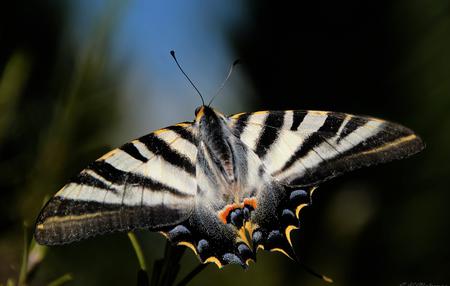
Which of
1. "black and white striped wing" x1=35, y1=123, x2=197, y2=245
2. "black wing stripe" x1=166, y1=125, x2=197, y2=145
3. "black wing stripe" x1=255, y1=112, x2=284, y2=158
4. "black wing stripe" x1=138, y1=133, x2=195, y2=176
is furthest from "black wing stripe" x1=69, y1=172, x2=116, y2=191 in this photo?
"black wing stripe" x1=255, y1=112, x2=284, y2=158

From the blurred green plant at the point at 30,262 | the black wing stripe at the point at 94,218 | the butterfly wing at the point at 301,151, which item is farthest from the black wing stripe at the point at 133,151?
the blurred green plant at the point at 30,262

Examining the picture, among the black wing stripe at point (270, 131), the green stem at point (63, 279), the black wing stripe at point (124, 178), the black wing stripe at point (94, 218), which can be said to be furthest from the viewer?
the black wing stripe at point (270, 131)

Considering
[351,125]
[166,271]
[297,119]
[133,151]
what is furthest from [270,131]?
[166,271]

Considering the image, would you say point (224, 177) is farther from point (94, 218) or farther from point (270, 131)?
point (94, 218)

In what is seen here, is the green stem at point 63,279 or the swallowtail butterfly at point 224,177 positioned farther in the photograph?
the swallowtail butterfly at point 224,177

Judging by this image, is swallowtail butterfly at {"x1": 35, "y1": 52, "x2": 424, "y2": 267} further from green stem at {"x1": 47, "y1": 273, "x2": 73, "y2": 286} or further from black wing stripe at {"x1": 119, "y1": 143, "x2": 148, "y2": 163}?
green stem at {"x1": 47, "y1": 273, "x2": 73, "y2": 286}

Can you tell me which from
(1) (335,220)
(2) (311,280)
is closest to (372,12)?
(1) (335,220)

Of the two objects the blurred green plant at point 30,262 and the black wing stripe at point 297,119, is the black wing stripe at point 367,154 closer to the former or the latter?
the black wing stripe at point 297,119
